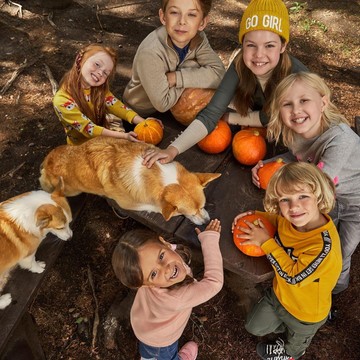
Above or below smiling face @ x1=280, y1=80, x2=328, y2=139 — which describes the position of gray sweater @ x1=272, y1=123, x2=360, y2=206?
below

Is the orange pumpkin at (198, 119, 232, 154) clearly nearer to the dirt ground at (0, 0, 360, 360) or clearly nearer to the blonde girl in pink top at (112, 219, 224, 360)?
the blonde girl in pink top at (112, 219, 224, 360)

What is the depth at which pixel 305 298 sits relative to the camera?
116 inches

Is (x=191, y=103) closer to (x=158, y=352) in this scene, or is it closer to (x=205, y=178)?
(x=205, y=178)

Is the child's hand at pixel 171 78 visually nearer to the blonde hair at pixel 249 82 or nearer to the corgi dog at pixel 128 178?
the blonde hair at pixel 249 82

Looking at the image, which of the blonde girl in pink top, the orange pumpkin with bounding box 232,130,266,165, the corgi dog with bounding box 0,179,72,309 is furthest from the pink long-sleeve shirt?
the corgi dog with bounding box 0,179,72,309

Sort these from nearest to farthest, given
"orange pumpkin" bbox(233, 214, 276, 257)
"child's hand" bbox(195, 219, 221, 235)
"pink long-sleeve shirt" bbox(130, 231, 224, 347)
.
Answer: "pink long-sleeve shirt" bbox(130, 231, 224, 347)
"orange pumpkin" bbox(233, 214, 276, 257)
"child's hand" bbox(195, 219, 221, 235)

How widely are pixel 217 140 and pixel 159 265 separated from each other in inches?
59.1

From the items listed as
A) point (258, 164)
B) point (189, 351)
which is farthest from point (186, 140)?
point (189, 351)

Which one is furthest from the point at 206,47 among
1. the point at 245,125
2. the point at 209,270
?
the point at 209,270

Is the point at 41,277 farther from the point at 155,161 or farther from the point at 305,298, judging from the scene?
the point at 305,298

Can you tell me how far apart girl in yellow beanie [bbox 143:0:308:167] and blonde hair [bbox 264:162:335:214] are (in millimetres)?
1040

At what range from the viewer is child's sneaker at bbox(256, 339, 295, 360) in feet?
11.8

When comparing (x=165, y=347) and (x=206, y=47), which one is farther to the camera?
(x=206, y=47)

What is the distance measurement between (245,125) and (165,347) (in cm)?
238
